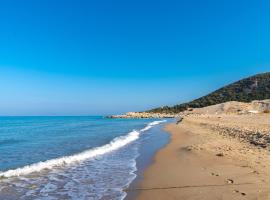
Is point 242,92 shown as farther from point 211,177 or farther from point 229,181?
point 229,181

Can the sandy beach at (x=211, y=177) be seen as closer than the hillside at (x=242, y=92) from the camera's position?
Yes

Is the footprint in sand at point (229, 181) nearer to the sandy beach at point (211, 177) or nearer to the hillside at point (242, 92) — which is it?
the sandy beach at point (211, 177)

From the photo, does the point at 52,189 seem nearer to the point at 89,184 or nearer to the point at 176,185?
the point at 89,184

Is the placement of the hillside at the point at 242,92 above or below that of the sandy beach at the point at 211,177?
above

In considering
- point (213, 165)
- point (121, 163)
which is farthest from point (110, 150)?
point (213, 165)

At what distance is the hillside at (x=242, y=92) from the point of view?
5281 inches

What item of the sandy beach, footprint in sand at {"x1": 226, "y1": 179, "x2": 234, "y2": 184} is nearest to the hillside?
the sandy beach

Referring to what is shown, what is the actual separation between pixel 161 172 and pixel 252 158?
11.9 feet

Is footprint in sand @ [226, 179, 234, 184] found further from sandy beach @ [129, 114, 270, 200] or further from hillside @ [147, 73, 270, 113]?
hillside @ [147, 73, 270, 113]

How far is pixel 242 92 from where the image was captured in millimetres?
146125

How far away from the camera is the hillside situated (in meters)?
134

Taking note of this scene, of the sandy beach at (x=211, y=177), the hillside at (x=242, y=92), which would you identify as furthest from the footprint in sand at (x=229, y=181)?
the hillside at (x=242, y=92)

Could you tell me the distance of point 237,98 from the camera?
140375 millimetres

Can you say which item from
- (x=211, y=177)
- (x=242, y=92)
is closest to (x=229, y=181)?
(x=211, y=177)
